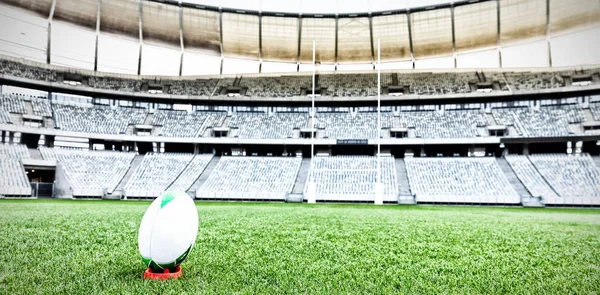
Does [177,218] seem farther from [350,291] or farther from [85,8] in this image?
[85,8]

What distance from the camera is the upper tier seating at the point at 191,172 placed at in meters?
31.5

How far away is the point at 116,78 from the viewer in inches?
1543

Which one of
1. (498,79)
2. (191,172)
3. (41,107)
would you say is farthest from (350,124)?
(41,107)

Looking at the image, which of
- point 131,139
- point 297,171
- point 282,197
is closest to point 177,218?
point 282,197

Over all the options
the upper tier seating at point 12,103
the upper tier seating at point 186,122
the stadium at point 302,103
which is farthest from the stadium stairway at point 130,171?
the upper tier seating at point 12,103

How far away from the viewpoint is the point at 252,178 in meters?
32.4

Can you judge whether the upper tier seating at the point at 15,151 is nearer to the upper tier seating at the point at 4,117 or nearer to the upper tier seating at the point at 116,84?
the upper tier seating at the point at 4,117

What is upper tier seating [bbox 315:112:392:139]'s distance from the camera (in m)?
36.2

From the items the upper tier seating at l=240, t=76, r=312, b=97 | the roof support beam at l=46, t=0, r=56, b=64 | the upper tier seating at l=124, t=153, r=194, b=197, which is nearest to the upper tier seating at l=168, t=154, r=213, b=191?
the upper tier seating at l=124, t=153, r=194, b=197

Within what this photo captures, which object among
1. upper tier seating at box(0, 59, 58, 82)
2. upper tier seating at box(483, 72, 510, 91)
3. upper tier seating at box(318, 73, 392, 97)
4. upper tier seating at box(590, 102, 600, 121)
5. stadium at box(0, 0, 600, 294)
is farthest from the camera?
upper tier seating at box(318, 73, 392, 97)

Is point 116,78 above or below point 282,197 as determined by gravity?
above

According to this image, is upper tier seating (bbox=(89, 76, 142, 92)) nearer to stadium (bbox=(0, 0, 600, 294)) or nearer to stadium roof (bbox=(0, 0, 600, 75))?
stadium (bbox=(0, 0, 600, 294))

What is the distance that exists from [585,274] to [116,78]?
1656 inches

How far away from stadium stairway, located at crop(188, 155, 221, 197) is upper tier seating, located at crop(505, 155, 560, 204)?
25.2 m
